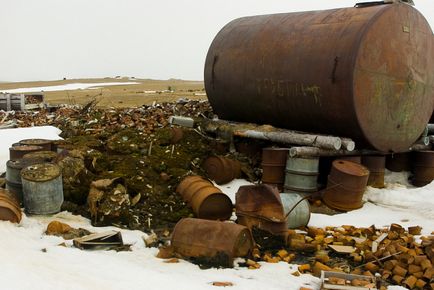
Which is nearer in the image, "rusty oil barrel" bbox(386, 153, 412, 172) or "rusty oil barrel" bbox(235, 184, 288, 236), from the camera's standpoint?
"rusty oil barrel" bbox(235, 184, 288, 236)

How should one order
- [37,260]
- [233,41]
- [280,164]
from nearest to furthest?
[37,260] < [280,164] < [233,41]

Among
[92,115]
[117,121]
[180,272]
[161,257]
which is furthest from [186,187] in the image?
[92,115]

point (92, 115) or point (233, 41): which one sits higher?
point (233, 41)

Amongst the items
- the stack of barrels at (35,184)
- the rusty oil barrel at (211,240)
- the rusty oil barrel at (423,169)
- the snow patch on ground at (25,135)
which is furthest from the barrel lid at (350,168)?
the snow patch on ground at (25,135)

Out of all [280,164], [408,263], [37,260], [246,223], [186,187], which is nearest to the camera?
[37,260]

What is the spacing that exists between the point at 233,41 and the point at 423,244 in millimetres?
6775

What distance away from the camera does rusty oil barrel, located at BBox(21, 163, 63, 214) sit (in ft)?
22.7

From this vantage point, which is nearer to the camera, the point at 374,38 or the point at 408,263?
the point at 408,263

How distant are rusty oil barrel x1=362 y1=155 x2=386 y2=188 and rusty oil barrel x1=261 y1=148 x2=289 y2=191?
1.74m

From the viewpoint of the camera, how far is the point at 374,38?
8.31m

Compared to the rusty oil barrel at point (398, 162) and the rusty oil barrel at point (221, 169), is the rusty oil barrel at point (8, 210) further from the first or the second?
the rusty oil barrel at point (398, 162)

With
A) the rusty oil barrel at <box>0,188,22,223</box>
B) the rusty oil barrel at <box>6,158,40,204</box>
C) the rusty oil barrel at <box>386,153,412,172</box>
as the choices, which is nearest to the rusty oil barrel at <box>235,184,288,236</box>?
the rusty oil barrel at <box>0,188,22,223</box>

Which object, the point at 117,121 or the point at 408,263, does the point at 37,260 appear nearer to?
the point at 408,263

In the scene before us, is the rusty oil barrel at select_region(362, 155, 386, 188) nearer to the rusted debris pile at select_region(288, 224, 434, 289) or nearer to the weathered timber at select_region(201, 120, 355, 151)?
the weathered timber at select_region(201, 120, 355, 151)
